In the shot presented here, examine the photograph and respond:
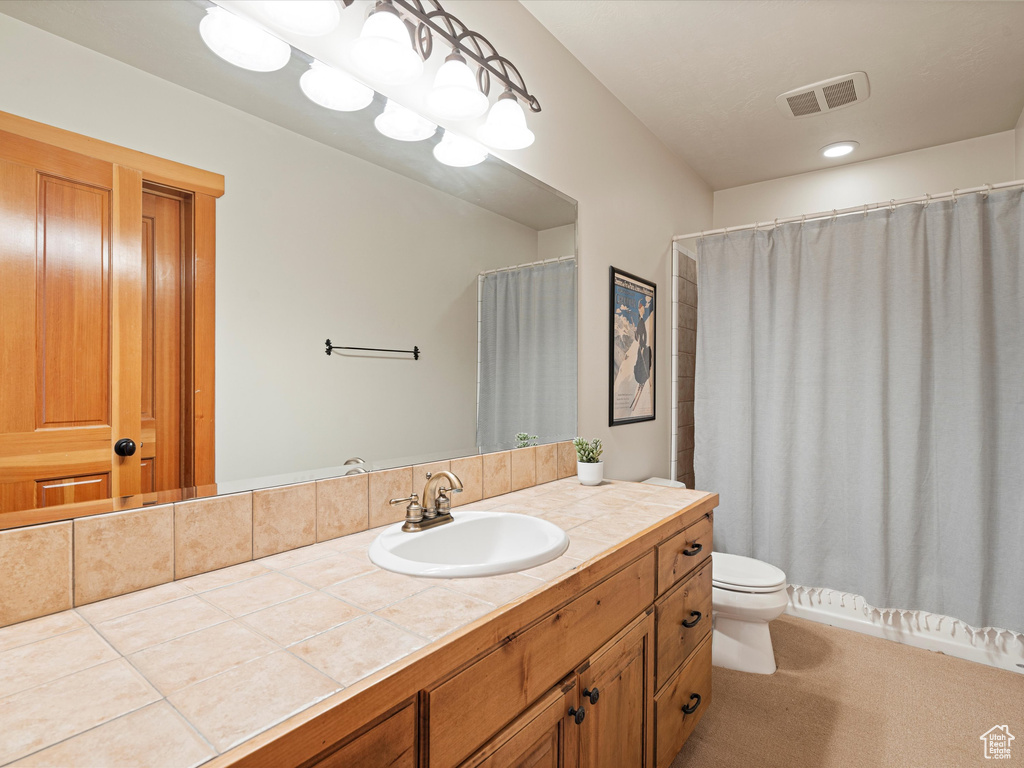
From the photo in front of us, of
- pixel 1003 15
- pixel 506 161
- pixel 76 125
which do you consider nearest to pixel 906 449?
pixel 1003 15

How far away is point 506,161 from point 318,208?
0.77 m

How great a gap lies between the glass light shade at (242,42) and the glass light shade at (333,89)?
0.20ft

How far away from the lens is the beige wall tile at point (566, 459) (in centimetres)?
200

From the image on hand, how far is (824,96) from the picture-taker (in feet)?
7.88

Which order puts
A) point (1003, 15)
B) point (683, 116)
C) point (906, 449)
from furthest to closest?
point (683, 116)
point (906, 449)
point (1003, 15)

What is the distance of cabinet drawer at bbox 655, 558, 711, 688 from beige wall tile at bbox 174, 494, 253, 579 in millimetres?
1003

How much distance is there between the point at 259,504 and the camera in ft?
3.56

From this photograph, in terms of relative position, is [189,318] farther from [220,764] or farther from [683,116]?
[683,116]

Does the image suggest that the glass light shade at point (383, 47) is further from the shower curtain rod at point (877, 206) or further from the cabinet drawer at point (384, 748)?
the shower curtain rod at point (877, 206)

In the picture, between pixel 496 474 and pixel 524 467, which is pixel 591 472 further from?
pixel 496 474

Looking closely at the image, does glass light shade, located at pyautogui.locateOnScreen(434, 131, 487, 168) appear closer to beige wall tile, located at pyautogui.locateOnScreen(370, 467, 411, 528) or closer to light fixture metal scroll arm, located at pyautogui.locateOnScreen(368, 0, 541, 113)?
light fixture metal scroll arm, located at pyautogui.locateOnScreen(368, 0, 541, 113)

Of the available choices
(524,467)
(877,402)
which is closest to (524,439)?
(524,467)

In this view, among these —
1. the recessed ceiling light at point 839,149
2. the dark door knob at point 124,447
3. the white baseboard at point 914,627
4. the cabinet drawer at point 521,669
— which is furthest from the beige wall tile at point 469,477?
the recessed ceiling light at point 839,149

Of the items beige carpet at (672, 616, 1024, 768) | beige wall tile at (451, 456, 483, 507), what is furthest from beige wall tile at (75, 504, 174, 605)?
beige carpet at (672, 616, 1024, 768)
